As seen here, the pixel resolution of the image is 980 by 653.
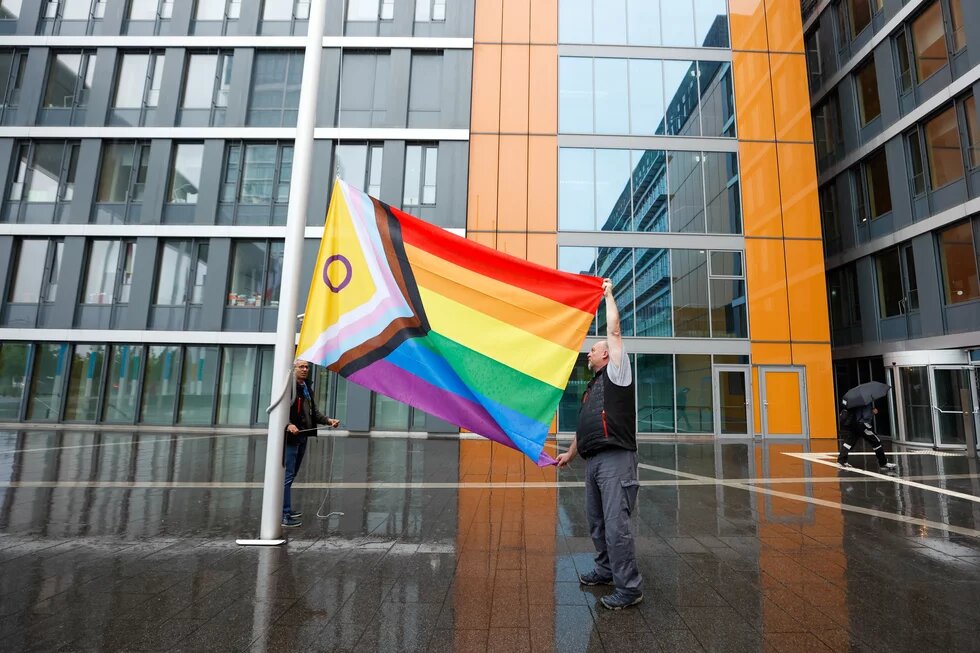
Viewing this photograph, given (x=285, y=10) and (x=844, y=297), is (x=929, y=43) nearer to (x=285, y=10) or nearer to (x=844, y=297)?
(x=844, y=297)

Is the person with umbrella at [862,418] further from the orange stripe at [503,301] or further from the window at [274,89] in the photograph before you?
the window at [274,89]

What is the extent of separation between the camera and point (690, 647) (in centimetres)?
349

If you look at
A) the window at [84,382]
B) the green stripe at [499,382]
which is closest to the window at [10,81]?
the window at [84,382]

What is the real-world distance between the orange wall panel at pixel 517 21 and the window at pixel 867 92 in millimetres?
14392

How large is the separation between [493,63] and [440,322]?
1825 cm

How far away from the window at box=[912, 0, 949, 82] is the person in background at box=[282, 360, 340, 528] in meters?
23.0

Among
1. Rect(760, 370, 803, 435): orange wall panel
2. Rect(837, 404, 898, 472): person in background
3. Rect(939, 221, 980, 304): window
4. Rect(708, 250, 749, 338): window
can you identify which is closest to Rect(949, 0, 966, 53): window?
Rect(939, 221, 980, 304): window

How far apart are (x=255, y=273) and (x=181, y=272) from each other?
3.03m

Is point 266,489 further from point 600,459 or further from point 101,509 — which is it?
point 600,459

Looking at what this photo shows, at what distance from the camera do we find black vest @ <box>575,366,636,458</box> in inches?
173

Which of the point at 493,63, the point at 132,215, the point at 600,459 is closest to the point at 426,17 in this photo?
the point at 493,63

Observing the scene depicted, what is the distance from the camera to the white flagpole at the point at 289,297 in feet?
19.0

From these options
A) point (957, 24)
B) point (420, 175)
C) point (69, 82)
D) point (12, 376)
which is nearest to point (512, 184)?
point (420, 175)

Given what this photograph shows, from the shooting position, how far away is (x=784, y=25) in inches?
813
